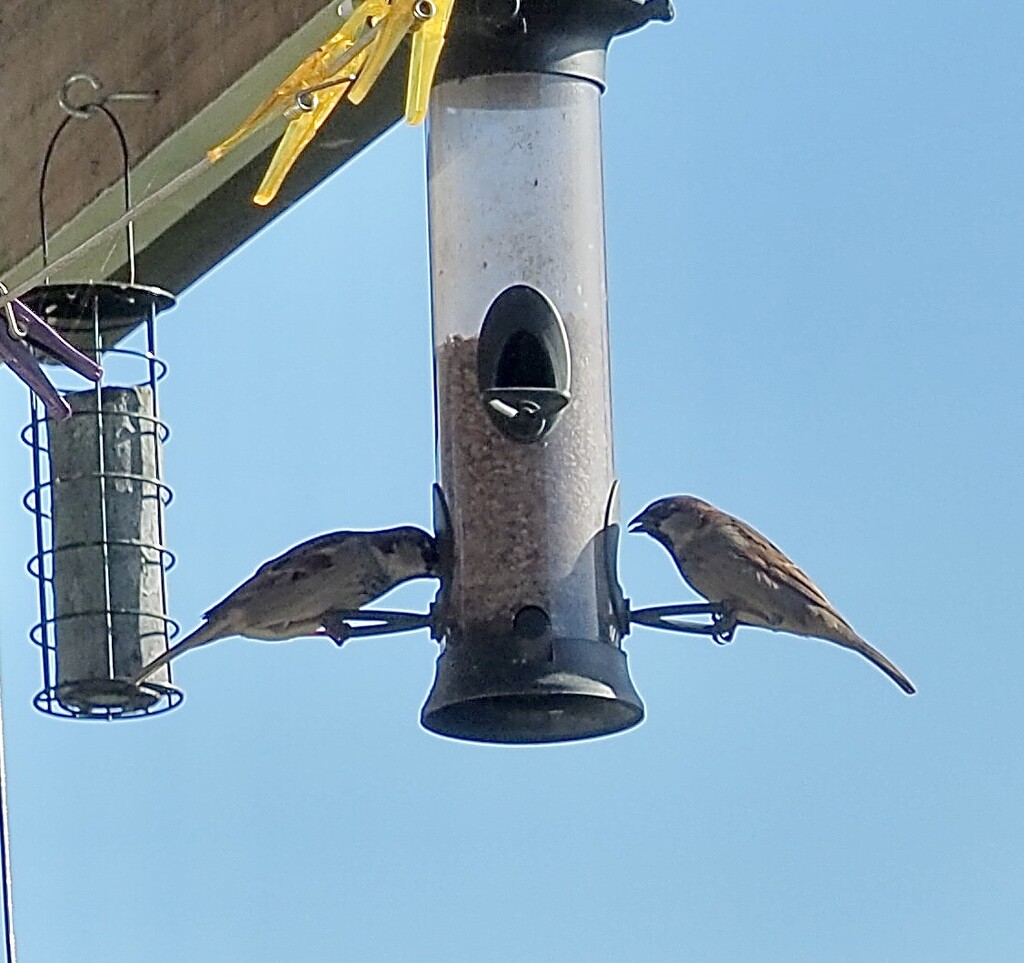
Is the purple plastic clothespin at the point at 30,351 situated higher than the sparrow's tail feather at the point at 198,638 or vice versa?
the sparrow's tail feather at the point at 198,638

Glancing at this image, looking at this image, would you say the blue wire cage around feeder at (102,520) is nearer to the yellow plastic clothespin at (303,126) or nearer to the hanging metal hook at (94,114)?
the hanging metal hook at (94,114)

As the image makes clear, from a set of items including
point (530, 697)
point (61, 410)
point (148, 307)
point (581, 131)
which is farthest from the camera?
point (148, 307)

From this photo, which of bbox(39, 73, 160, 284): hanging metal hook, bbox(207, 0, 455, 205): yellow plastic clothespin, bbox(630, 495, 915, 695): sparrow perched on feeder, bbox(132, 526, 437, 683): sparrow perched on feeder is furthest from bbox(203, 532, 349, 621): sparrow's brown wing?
bbox(207, 0, 455, 205): yellow plastic clothespin

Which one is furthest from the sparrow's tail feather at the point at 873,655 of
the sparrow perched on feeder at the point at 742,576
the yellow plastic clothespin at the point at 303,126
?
the yellow plastic clothespin at the point at 303,126

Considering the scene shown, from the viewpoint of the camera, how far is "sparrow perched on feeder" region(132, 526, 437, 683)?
20.5ft

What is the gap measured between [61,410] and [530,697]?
5.51 ft

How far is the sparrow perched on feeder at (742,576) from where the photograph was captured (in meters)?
6.27

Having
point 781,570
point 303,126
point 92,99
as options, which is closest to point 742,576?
point 781,570

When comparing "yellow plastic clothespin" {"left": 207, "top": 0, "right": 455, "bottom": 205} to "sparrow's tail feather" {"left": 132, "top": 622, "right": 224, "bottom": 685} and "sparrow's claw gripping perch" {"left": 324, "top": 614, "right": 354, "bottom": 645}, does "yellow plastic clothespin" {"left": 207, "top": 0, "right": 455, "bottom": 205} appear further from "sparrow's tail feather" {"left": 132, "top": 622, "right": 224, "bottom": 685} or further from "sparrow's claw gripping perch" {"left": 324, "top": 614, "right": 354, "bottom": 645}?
"sparrow's tail feather" {"left": 132, "top": 622, "right": 224, "bottom": 685}

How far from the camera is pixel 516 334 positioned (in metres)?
6.27

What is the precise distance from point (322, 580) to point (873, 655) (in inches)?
38.7

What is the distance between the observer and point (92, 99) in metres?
7.30

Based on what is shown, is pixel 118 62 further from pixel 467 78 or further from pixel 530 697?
→ pixel 530 697

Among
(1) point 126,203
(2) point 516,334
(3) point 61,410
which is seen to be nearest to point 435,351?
(2) point 516,334
